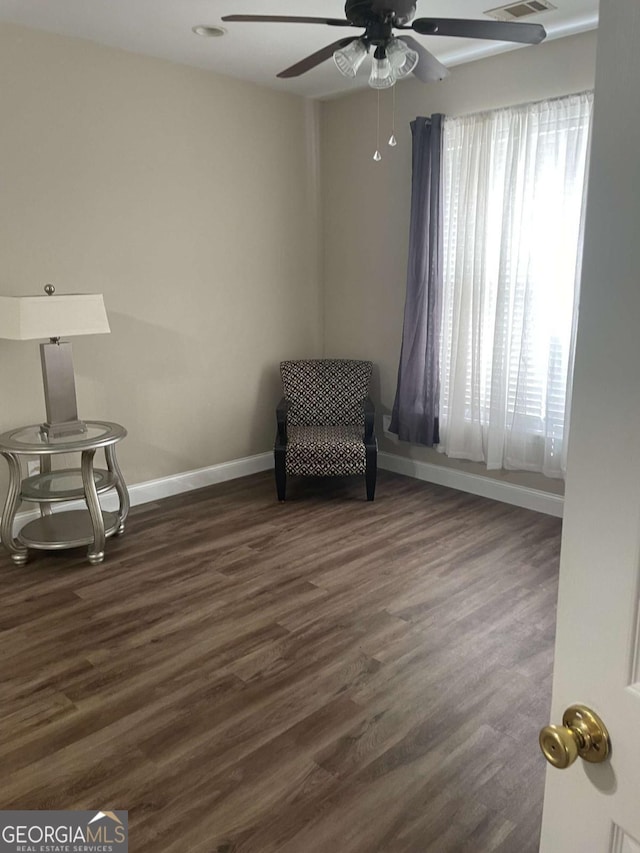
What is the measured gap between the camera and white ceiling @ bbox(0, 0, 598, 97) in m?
3.17

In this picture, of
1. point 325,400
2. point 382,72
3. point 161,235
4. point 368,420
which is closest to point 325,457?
point 368,420

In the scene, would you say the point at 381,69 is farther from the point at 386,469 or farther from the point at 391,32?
the point at 386,469

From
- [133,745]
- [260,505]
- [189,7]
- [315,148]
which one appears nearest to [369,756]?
[133,745]

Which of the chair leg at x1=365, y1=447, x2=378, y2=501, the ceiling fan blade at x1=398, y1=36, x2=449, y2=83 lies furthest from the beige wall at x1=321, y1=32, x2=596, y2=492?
the ceiling fan blade at x1=398, y1=36, x2=449, y2=83

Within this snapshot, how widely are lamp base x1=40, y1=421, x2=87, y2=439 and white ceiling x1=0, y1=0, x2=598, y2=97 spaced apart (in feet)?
6.76

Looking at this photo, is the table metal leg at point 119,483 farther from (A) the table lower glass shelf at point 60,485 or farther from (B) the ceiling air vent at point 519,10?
(B) the ceiling air vent at point 519,10

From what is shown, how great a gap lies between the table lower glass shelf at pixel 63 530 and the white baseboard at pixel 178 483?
0.12 m

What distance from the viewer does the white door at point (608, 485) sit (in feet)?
2.33

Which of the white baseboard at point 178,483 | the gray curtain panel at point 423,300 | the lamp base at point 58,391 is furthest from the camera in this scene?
the gray curtain panel at point 423,300

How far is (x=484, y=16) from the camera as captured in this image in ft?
10.9

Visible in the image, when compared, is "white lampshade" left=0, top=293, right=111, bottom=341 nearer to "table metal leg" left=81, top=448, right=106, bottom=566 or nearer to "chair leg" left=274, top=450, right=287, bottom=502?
"table metal leg" left=81, top=448, right=106, bottom=566

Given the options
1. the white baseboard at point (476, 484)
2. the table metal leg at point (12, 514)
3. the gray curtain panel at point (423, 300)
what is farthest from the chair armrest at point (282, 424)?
the table metal leg at point (12, 514)

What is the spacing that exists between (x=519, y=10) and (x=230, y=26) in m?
1.47

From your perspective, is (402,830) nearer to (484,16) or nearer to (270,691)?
(270,691)
